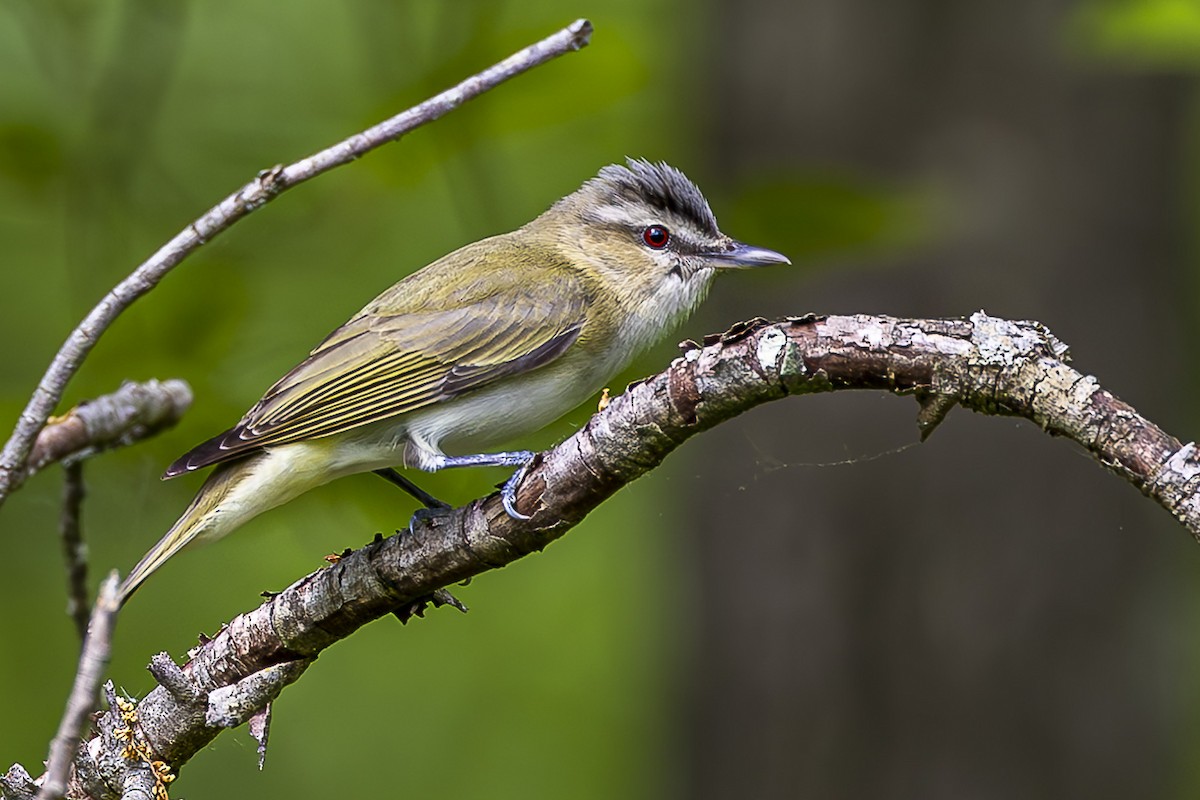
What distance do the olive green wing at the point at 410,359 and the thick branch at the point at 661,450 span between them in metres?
0.96

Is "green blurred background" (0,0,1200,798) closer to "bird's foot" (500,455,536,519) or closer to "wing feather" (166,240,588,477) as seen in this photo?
"wing feather" (166,240,588,477)

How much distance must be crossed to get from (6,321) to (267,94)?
5.01 ft

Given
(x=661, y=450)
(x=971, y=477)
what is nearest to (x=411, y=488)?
(x=661, y=450)

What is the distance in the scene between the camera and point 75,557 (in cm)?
344

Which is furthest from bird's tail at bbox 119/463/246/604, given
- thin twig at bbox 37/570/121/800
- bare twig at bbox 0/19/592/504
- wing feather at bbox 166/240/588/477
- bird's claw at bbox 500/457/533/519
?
thin twig at bbox 37/570/121/800

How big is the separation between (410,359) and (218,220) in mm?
1214

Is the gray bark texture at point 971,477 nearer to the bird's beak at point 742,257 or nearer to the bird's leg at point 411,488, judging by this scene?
the bird's beak at point 742,257

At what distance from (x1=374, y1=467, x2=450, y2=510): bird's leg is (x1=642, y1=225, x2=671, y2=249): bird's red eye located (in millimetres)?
1144

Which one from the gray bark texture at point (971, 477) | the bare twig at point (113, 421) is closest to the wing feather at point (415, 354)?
the bare twig at point (113, 421)

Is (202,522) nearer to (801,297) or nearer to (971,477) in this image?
(801,297)

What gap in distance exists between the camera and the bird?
148 inches

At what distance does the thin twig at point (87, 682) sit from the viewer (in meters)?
1.67

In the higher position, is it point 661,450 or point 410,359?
point 410,359

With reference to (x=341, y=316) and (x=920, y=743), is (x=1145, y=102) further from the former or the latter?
(x=341, y=316)
